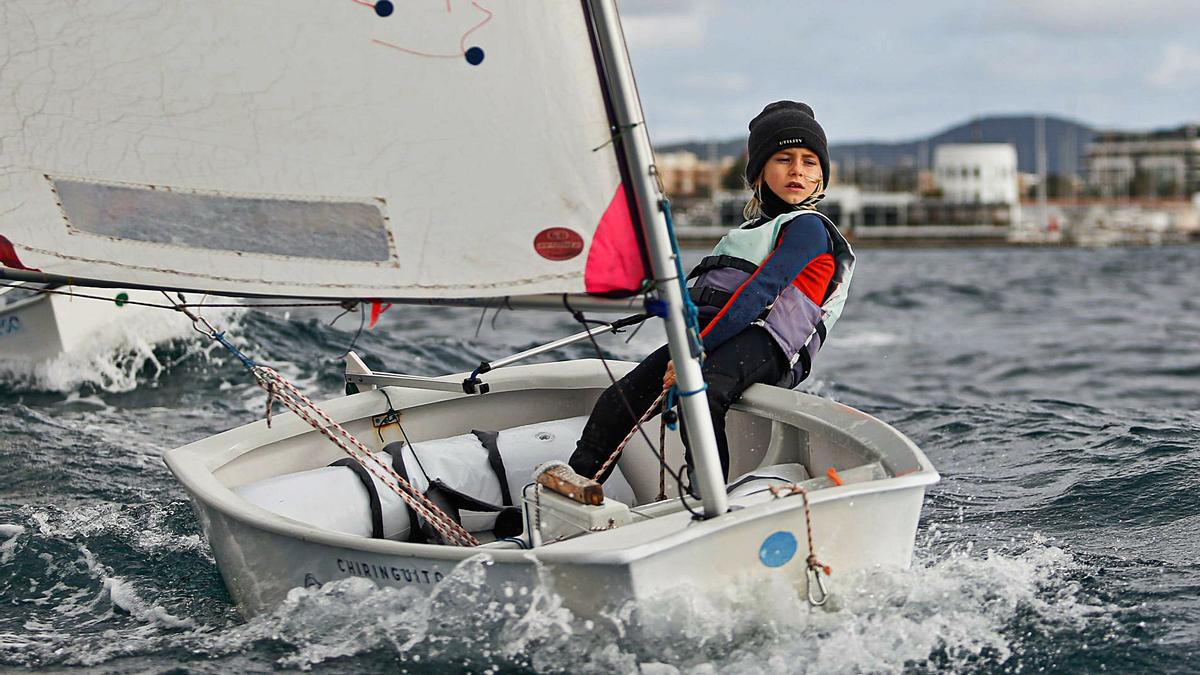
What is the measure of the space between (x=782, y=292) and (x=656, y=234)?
1.00m

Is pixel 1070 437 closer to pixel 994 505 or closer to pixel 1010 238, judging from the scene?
pixel 994 505

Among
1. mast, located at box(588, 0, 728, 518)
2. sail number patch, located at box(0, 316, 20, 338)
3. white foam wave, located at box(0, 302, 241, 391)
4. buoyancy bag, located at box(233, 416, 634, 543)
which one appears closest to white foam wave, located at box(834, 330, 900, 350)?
white foam wave, located at box(0, 302, 241, 391)

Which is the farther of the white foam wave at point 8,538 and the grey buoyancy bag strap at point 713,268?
the white foam wave at point 8,538

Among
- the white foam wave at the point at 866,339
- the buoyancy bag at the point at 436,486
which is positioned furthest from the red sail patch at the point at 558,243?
the white foam wave at the point at 866,339

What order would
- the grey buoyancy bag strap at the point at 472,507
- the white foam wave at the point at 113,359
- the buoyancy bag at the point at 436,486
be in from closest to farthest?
the buoyancy bag at the point at 436,486 → the grey buoyancy bag strap at the point at 472,507 → the white foam wave at the point at 113,359

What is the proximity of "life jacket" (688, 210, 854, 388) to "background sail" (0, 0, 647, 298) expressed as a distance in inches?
36.4

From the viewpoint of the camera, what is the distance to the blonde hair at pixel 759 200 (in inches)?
154

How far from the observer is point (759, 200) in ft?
13.0

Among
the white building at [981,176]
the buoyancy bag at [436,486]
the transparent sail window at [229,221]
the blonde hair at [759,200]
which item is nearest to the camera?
the transparent sail window at [229,221]

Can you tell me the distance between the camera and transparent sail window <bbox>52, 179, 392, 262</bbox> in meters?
3.03

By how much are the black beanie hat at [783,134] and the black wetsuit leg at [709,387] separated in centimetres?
56

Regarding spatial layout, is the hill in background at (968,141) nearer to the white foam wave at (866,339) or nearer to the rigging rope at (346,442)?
the white foam wave at (866,339)

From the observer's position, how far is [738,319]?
3635 millimetres

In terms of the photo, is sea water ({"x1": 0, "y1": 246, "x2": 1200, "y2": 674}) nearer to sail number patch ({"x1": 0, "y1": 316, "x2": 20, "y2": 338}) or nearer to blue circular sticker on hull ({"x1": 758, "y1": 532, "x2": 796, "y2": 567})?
blue circular sticker on hull ({"x1": 758, "y1": 532, "x2": 796, "y2": 567})
